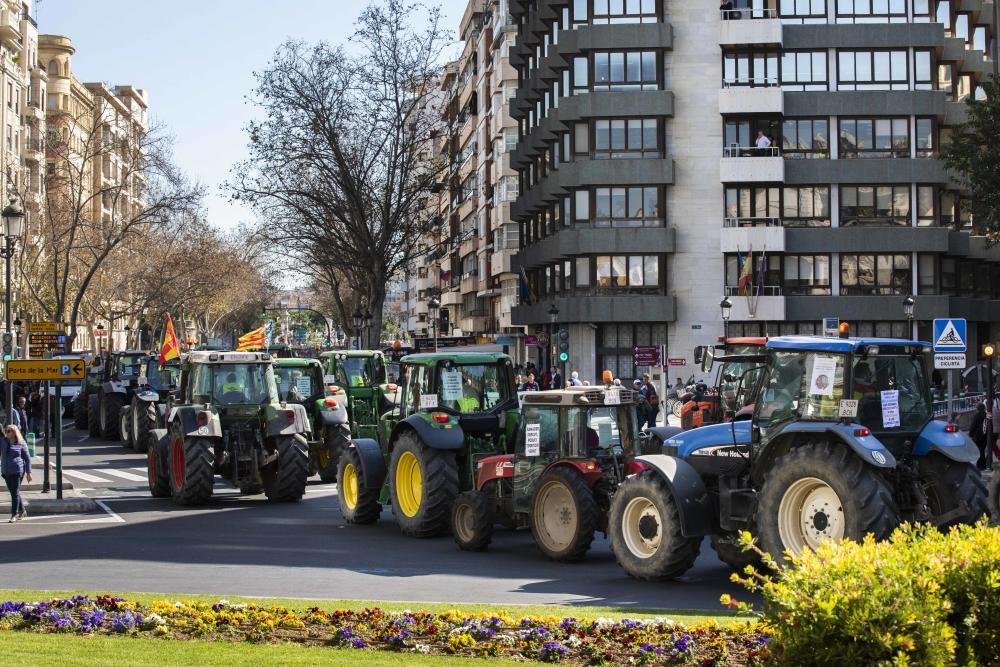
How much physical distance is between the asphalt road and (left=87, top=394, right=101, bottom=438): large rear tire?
21621 millimetres

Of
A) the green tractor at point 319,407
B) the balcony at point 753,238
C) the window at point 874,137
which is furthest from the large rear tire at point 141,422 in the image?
the window at point 874,137

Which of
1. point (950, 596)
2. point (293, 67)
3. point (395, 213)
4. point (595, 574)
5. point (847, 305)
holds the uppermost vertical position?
point (293, 67)

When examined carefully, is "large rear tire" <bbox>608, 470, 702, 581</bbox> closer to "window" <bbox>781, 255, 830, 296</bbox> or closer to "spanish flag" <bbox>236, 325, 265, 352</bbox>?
"spanish flag" <bbox>236, 325, 265, 352</bbox>

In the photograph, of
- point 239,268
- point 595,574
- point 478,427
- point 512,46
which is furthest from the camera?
point 239,268

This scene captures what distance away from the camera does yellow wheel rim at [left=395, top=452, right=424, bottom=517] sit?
2020 cm

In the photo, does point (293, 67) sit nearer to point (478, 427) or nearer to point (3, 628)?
point (478, 427)

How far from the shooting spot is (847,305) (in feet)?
200

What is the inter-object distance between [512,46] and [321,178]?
19959 mm

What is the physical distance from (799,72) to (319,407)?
124ft

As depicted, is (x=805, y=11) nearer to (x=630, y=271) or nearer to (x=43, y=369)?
(x=630, y=271)

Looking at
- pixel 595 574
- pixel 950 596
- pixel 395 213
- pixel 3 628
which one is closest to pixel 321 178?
pixel 395 213

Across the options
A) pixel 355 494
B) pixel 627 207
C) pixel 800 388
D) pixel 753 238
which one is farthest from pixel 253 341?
pixel 800 388

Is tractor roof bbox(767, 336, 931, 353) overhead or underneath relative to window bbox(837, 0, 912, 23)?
underneath

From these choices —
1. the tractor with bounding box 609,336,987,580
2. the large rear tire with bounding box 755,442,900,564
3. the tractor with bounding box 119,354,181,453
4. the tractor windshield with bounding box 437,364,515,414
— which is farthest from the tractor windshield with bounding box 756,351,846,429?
the tractor with bounding box 119,354,181,453
